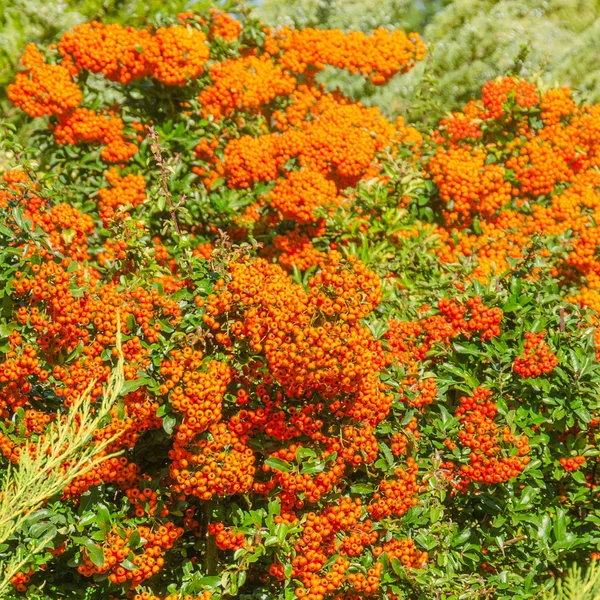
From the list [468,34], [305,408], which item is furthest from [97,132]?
[468,34]

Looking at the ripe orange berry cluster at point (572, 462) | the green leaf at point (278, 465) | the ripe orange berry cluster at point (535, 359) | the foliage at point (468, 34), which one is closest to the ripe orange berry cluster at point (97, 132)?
the green leaf at point (278, 465)

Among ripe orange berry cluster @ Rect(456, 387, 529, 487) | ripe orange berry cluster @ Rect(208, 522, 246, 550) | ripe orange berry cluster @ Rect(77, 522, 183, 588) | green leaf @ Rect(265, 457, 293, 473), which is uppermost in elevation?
ripe orange berry cluster @ Rect(456, 387, 529, 487)

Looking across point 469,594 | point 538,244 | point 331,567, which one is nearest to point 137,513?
point 331,567

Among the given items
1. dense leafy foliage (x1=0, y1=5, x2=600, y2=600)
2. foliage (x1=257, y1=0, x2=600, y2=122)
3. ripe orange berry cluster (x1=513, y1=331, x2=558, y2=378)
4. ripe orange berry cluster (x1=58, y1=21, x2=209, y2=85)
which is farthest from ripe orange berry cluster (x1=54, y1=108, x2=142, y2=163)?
foliage (x1=257, y1=0, x2=600, y2=122)

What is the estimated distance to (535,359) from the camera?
14.8 feet

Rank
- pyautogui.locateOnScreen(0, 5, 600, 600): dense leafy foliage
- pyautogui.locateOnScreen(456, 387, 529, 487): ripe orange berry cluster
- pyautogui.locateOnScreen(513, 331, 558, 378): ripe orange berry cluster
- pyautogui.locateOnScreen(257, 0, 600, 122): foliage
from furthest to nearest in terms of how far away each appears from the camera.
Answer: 1. pyautogui.locateOnScreen(257, 0, 600, 122): foliage
2. pyautogui.locateOnScreen(513, 331, 558, 378): ripe orange berry cluster
3. pyautogui.locateOnScreen(456, 387, 529, 487): ripe orange berry cluster
4. pyautogui.locateOnScreen(0, 5, 600, 600): dense leafy foliage

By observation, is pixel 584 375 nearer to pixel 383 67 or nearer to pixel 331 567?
pixel 331 567

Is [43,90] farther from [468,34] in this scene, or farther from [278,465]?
[468,34]

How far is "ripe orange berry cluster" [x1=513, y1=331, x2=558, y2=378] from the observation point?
14.7 feet

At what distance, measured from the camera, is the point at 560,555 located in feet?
15.0

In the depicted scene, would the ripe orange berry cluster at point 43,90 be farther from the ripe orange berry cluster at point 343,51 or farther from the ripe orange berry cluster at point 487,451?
the ripe orange berry cluster at point 487,451

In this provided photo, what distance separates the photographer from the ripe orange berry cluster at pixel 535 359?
4484mm

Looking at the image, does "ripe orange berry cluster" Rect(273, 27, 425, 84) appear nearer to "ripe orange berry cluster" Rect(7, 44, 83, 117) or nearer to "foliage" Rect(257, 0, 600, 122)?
"ripe orange berry cluster" Rect(7, 44, 83, 117)

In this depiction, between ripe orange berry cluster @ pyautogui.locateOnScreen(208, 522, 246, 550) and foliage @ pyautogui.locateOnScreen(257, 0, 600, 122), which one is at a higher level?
foliage @ pyautogui.locateOnScreen(257, 0, 600, 122)
